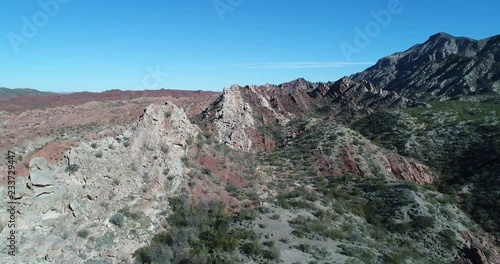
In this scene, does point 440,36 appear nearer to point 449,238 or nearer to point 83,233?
point 449,238

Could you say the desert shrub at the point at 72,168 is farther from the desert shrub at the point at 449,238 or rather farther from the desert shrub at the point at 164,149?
the desert shrub at the point at 449,238

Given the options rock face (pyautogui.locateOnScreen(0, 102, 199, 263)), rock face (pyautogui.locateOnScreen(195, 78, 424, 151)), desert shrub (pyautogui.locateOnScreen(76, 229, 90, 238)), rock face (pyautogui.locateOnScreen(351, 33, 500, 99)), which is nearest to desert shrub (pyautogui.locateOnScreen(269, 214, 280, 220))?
rock face (pyautogui.locateOnScreen(0, 102, 199, 263))

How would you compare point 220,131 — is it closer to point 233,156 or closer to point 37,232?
point 233,156

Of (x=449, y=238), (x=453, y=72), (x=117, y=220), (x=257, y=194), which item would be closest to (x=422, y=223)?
(x=449, y=238)

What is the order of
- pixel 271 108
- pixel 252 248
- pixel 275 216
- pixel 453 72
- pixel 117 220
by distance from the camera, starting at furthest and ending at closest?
pixel 453 72, pixel 271 108, pixel 275 216, pixel 117 220, pixel 252 248

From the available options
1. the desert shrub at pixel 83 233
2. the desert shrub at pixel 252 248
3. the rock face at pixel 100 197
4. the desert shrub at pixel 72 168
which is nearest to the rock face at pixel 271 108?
the rock face at pixel 100 197

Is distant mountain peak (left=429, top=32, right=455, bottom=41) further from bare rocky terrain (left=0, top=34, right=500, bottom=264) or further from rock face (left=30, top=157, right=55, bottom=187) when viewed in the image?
rock face (left=30, top=157, right=55, bottom=187)

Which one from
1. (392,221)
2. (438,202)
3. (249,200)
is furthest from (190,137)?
(438,202)
